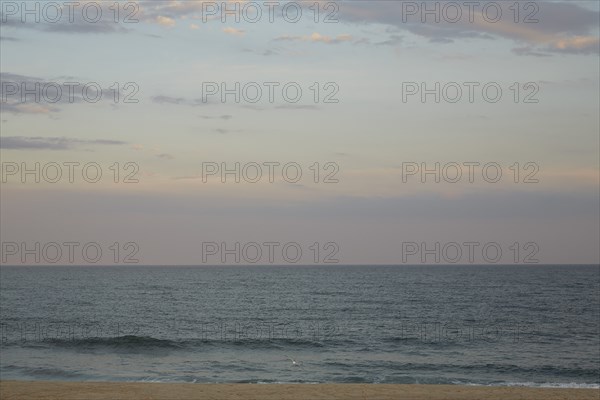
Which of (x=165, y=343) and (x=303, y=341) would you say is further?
(x=303, y=341)

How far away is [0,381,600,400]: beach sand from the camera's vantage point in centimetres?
2058

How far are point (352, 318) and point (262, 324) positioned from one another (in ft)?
27.0

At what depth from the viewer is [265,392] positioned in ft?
70.8

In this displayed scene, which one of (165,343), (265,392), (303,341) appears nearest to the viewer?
(265,392)

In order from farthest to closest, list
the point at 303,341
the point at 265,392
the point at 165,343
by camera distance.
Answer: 1. the point at 303,341
2. the point at 165,343
3. the point at 265,392

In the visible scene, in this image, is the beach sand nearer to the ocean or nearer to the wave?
the ocean

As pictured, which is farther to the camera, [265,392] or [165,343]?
[165,343]

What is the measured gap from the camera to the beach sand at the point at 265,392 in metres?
20.6

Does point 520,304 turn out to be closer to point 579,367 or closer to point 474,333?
point 474,333

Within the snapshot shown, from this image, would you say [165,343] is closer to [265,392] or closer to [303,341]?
[303,341]

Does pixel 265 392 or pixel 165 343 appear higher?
pixel 265 392

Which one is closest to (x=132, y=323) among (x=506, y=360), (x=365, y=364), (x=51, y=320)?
(x=51, y=320)

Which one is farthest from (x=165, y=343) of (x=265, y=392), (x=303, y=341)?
(x=265, y=392)

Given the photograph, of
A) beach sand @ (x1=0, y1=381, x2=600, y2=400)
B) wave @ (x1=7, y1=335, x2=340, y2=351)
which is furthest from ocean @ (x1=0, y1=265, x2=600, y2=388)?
beach sand @ (x1=0, y1=381, x2=600, y2=400)
